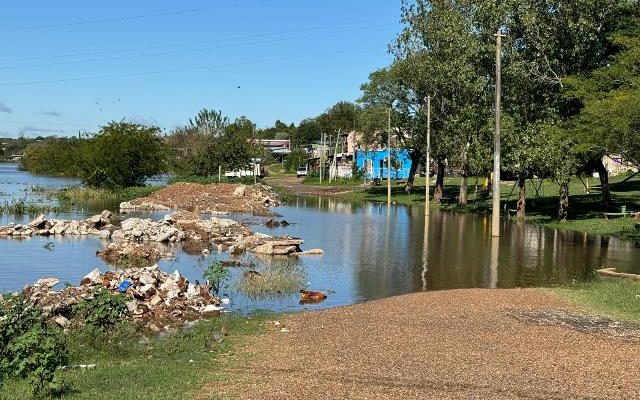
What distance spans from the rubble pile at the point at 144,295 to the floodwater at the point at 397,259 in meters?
1.10

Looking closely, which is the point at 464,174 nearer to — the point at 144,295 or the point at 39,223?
the point at 39,223

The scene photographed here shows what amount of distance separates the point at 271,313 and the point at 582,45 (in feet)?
87.0

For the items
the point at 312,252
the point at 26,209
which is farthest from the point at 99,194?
the point at 312,252

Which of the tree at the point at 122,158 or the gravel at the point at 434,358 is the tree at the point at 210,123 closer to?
the tree at the point at 122,158

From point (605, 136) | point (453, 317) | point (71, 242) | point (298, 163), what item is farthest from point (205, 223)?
point (298, 163)

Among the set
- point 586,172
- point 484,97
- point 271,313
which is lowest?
point 271,313

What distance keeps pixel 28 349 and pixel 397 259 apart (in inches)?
Result: 660

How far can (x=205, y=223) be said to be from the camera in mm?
34094

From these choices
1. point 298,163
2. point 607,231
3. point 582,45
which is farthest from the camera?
point 298,163

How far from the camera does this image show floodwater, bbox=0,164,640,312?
19094mm

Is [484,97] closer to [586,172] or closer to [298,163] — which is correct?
[586,172]

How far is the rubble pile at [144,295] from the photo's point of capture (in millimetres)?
14557

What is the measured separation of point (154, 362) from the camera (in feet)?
33.6

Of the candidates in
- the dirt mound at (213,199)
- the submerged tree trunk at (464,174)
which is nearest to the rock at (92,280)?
the dirt mound at (213,199)
